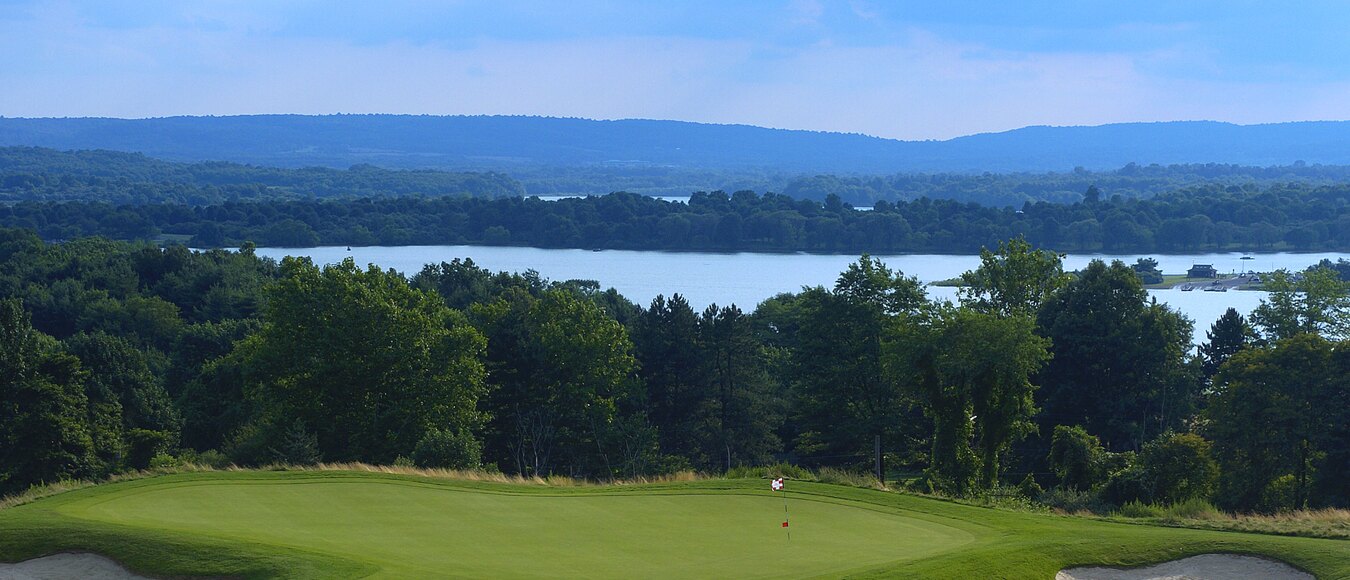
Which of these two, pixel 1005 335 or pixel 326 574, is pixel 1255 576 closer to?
pixel 326 574

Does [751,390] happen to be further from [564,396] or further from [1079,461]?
[1079,461]

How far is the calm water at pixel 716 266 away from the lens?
104m

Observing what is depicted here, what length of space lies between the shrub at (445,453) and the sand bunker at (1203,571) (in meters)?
17.4

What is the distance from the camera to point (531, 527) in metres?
18.1

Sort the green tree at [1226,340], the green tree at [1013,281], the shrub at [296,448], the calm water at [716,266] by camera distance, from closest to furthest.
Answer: the shrub at [296,448], the green tree at [1013,281], the green tree at [1226,340], the calm water at [716,266]

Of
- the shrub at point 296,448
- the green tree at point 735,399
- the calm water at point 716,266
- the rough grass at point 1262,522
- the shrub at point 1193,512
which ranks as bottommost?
the calm water at point 716,266

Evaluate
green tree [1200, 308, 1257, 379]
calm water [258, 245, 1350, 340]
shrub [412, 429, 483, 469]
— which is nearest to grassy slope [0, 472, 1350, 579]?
shrub [412, 429, 483, 469]

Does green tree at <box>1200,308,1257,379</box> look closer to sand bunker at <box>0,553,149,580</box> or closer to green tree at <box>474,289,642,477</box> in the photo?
green tree at <box>474,289,642,477</box>

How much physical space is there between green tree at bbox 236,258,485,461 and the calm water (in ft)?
186

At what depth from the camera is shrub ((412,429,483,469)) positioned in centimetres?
3062

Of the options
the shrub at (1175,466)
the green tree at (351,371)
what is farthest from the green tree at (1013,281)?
the green tree at (351,371)

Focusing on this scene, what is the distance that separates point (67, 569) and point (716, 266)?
131 meters

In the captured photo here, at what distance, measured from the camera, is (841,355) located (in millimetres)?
41250

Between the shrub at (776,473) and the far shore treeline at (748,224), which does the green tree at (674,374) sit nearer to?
the shrub at (776,473)
